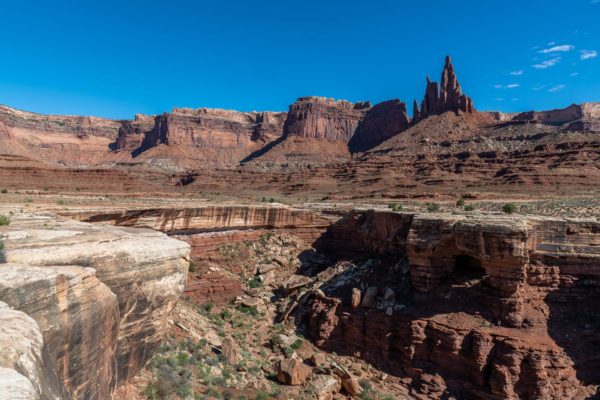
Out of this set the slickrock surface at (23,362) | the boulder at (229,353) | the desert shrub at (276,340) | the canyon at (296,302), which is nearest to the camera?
the slickrock surface at (23,362)

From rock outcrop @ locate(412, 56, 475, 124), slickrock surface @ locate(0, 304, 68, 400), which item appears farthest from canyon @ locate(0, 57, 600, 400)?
rock outcrop @ locate(412, 56, 475, 124)

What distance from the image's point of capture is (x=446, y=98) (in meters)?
104

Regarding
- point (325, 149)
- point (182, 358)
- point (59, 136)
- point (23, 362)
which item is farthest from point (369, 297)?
point (59, 136)

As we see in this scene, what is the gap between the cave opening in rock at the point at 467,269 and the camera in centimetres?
1797

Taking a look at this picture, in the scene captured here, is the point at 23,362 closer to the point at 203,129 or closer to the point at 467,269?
the point at 467,269

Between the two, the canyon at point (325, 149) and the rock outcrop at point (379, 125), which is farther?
the rock outcrop at point (379, 125)

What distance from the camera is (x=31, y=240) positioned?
942cm

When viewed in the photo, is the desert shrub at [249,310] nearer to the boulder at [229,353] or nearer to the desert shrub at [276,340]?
the desert shrub at [276,340]

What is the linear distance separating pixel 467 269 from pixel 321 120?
452 feet

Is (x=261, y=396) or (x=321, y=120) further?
(x=321, y=120)

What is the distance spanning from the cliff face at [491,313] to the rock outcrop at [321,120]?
13143cm

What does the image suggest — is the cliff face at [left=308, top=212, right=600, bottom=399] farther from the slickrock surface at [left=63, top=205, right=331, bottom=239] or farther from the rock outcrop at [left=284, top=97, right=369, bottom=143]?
the rock outcrop at [left=284, top=97, right=369, bottom=143]

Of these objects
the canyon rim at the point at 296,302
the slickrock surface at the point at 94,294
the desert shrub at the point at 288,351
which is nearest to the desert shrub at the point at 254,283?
the canyon rim at the point at 296,302

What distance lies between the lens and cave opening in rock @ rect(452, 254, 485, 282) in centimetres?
1797
